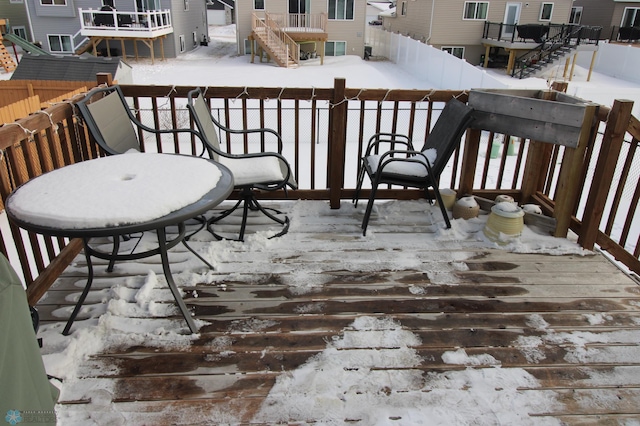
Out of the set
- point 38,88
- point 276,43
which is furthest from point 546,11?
point 38,88

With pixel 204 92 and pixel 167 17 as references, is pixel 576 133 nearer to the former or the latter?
pixel 204 92

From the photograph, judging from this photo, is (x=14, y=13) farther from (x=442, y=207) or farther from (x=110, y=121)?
(x=442, y=207)

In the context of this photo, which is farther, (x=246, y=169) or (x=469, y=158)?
(x=469, y=158)

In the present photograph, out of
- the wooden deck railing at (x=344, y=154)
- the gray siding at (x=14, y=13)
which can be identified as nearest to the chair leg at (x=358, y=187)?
the wooden deck railing at (x=344, y=154)

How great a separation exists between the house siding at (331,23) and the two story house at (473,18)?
9.33 ft

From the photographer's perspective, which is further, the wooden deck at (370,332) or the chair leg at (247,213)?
the chair leg at (247,213)

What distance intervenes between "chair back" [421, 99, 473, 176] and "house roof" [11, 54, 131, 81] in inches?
413

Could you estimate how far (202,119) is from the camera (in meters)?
3.08

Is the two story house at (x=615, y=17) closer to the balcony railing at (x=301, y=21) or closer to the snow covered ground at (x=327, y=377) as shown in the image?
the balcony railing at (x=301, y=21)

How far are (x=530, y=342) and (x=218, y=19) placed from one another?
142 feet

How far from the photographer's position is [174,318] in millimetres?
2287

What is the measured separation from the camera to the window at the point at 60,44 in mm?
19516

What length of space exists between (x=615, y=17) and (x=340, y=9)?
13.8 m

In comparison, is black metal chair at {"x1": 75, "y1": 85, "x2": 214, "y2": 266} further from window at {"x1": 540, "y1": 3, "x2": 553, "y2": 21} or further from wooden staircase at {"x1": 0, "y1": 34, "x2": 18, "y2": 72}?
window at {"x1": 540, "y1": 3, "x2": 553, "y2": 21}
